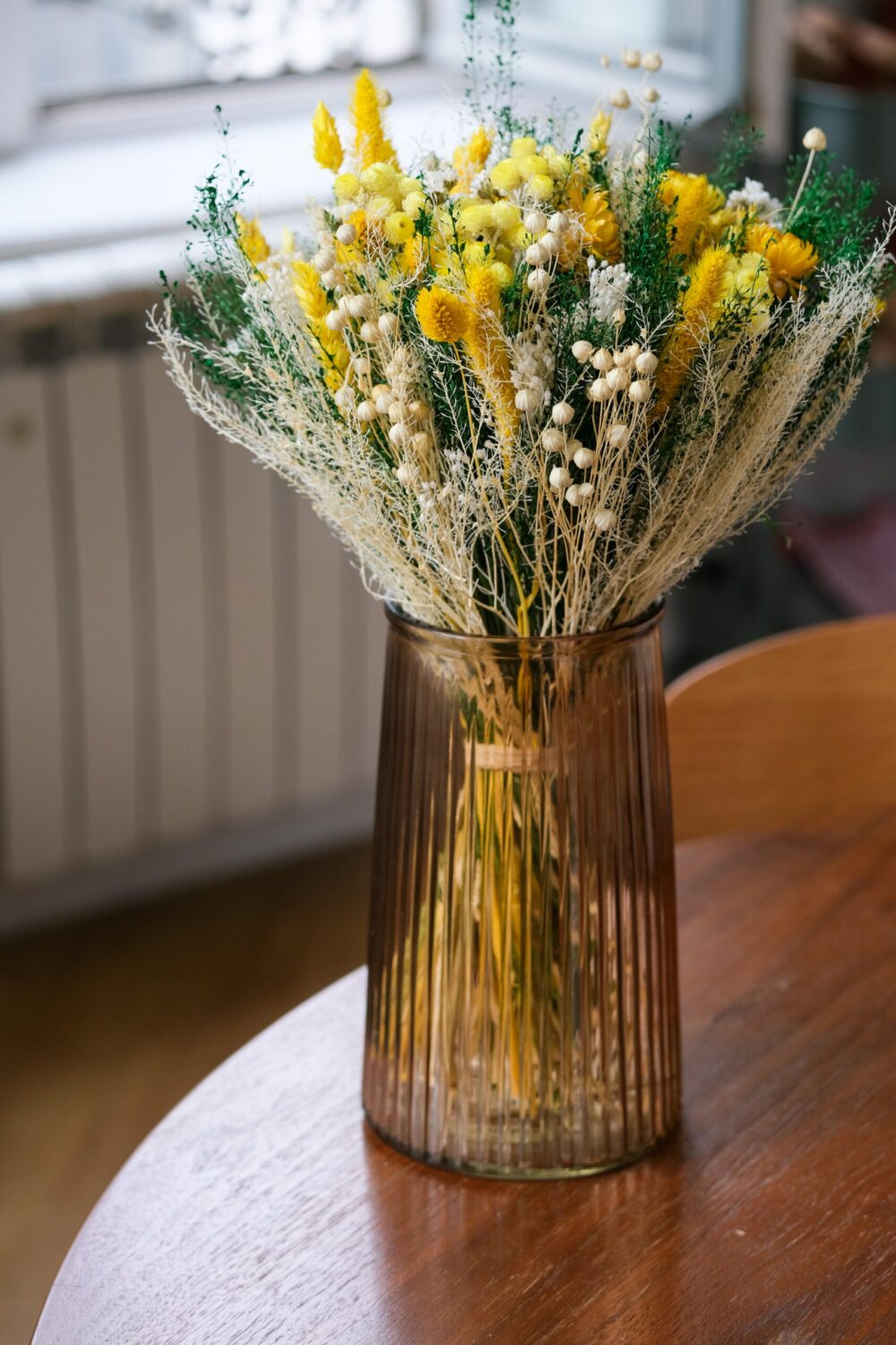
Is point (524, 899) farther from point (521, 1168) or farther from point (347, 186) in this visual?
point (347, 186)

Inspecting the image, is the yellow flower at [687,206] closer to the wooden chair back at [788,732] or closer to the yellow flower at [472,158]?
the yellow flower at [472,158]

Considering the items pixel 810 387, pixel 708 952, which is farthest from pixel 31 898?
pixel 810 387

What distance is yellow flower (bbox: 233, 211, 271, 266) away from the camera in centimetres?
68

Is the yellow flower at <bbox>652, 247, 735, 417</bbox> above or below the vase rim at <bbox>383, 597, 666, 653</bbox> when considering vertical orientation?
above

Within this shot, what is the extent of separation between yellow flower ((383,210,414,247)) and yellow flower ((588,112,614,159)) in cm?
10

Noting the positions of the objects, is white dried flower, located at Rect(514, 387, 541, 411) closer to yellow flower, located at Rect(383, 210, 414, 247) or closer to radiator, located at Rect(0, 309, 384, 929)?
yellow flower, located at Rect(383, 210, 414, 247)

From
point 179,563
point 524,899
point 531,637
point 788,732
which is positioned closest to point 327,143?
point 531,637

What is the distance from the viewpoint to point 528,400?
612 mm

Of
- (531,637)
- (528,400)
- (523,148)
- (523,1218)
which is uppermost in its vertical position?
(523,148)

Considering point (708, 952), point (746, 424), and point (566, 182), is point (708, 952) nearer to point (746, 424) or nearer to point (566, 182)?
point (746, 424)

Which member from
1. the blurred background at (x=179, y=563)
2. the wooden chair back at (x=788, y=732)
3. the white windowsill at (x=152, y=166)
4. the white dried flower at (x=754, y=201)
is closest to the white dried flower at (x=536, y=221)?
the white dried flower at (x=754, y=201)

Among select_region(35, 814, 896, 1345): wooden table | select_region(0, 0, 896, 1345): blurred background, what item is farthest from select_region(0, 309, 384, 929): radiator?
select_region(35, 814, 896, 1345): wooden table

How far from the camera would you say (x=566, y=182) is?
2.13ft

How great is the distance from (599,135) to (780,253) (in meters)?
0.11
